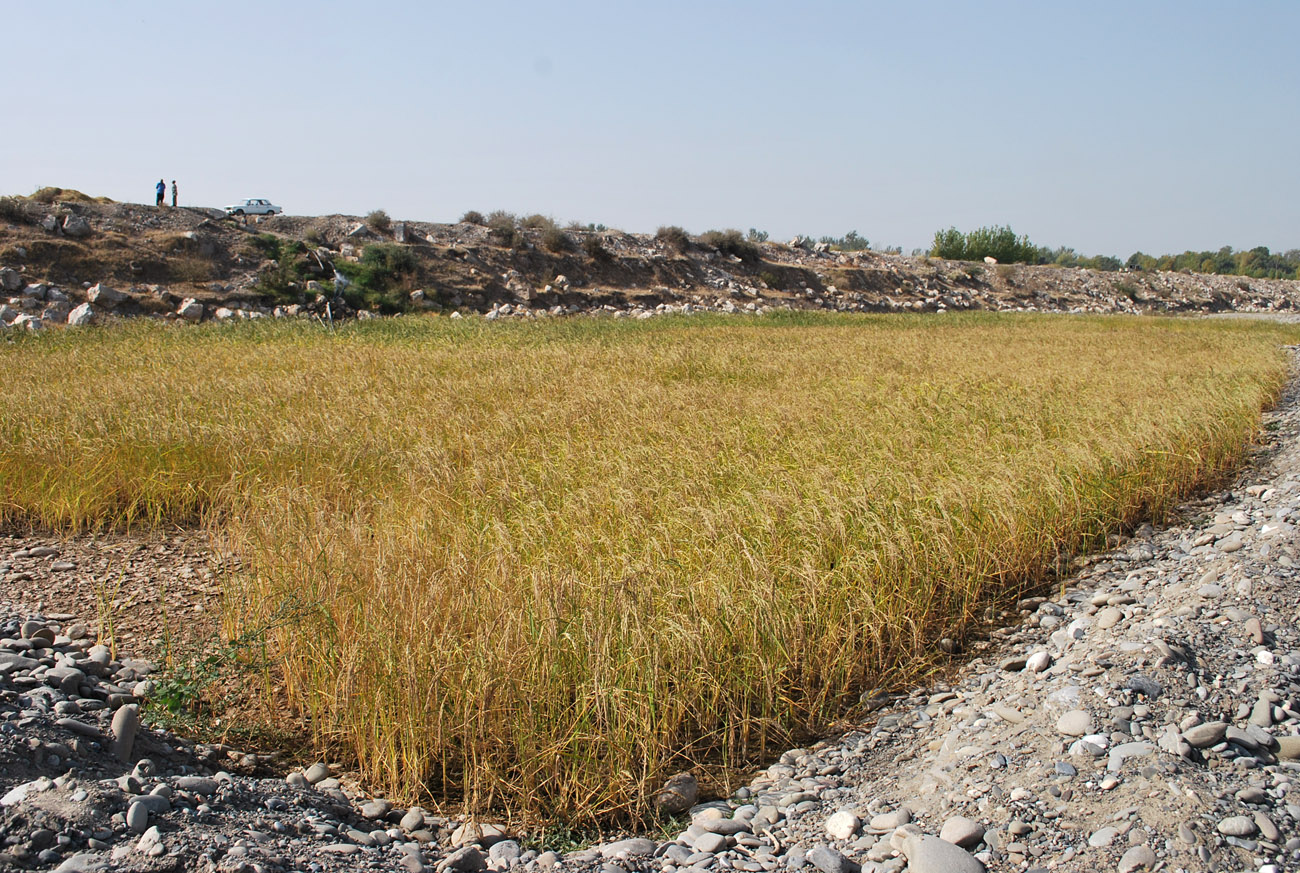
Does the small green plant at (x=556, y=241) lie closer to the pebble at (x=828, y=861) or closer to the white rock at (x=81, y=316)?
the white rock at (x=81, y=316)

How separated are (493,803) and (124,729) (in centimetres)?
147

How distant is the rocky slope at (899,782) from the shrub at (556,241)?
3499cm

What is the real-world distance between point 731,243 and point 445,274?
18170 millimetres

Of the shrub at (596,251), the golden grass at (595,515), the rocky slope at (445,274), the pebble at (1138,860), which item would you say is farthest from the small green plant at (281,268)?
the pebble at (1138,860)

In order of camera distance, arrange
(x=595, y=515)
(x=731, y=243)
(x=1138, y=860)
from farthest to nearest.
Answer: (x=731, y=243)
(x=595, y=515)
(x=1138, y=860)

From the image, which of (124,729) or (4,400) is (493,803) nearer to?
(124,729)

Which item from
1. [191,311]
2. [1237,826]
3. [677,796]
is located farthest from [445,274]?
[1237,826]

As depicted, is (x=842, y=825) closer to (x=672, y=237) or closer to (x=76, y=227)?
(x=76, y=227)

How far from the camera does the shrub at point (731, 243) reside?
1767 inches

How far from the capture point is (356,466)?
7086mm

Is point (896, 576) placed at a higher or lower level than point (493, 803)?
higher

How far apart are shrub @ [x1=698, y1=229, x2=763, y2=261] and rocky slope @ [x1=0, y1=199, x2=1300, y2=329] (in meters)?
0.29

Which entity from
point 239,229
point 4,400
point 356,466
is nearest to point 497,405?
point 356,466

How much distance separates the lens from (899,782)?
10.8 ft
